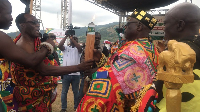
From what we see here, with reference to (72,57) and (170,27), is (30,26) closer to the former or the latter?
(170,27)

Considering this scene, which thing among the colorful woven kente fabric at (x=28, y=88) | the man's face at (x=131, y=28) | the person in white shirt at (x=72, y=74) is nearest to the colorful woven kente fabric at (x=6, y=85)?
the colorful woven kente fabric at (x=28, y=88)

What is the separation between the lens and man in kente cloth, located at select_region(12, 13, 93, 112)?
2.25 metres

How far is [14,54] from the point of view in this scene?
1.75 meters

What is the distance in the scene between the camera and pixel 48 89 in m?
2.45

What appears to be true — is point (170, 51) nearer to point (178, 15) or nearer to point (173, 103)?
point (173, 103)

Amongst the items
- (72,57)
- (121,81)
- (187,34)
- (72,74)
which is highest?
(187,34)

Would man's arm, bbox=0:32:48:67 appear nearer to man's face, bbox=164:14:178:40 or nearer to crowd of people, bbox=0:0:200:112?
crowd of people, bbox=0:0:200:112

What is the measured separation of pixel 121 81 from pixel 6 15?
1283 mm

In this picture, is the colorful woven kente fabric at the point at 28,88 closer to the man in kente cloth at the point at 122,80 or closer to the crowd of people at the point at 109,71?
the crowd of people at the point at 109,71

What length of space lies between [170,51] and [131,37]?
63.7 inches

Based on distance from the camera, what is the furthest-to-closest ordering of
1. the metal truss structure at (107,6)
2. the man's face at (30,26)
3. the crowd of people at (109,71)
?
the metal truss structure at (107,6) → the man's face at (30,26) → the crowd of people at (109,71)

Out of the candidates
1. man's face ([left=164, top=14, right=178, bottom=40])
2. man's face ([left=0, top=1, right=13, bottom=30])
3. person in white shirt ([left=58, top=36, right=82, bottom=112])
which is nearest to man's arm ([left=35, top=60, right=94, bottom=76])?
man's face ([left=0, top=1, right=13, bottom=30])

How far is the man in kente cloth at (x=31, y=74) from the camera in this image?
7.38 ft

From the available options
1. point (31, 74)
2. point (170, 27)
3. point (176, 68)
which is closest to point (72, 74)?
point (31, 74)
